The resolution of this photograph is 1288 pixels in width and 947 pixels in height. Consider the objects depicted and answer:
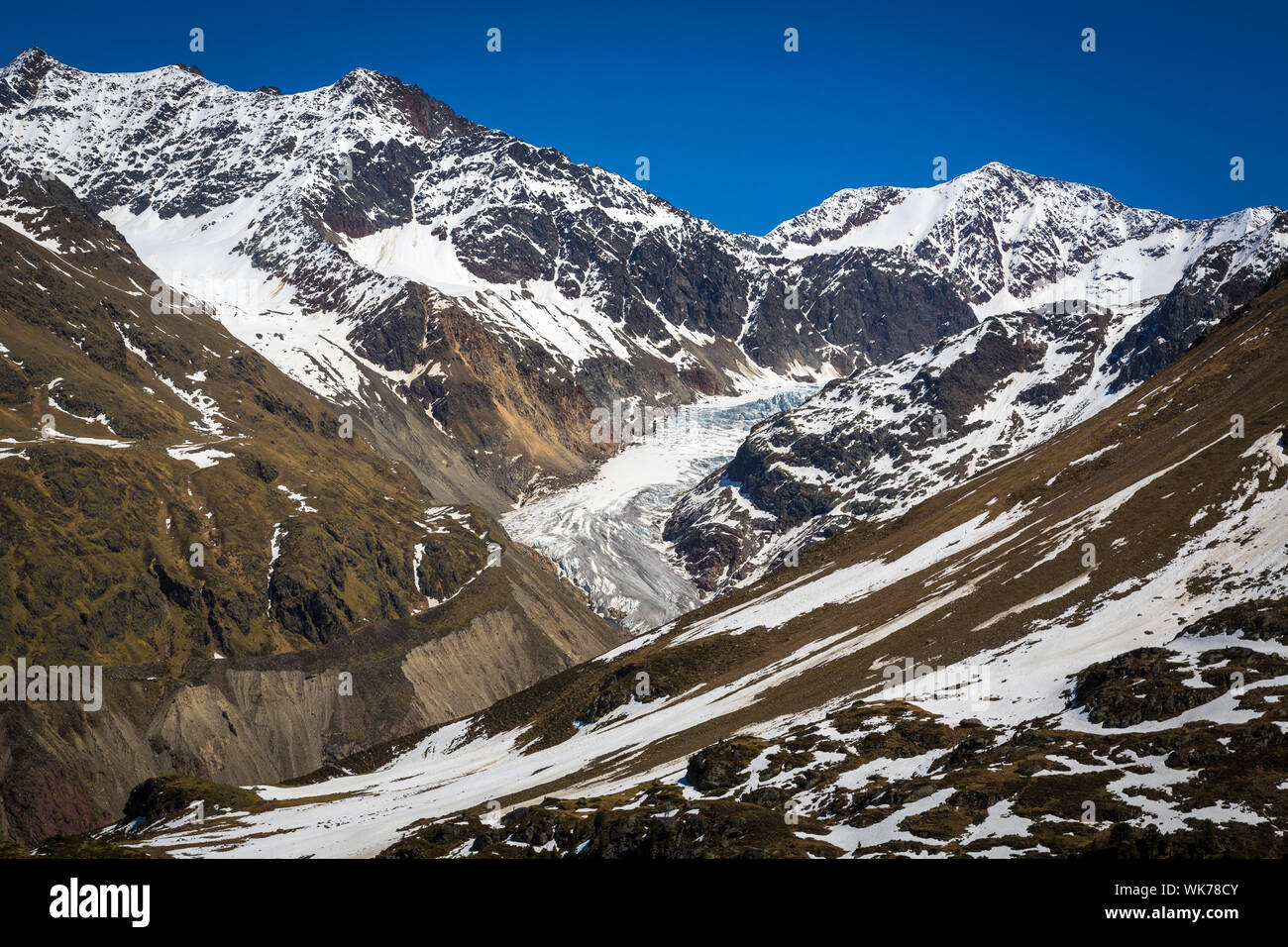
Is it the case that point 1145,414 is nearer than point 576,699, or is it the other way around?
point 576,699

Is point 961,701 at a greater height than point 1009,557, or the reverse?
point 1009,557

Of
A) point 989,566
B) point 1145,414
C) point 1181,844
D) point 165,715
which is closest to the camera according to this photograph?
point 1181,844

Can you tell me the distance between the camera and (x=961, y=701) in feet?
262

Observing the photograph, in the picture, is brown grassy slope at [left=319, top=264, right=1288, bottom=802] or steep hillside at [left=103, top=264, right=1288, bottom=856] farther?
brown grassy slope at [left=319, top=264, right=1288, bottom=802]

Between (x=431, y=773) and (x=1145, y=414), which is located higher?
(x=1145, y=414)

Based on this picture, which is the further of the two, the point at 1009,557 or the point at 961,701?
the point at 1009,557

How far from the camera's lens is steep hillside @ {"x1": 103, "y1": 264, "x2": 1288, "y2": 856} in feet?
176

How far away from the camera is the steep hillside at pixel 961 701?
176ft

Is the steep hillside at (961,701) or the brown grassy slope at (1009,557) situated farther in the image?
the brown grassy slope at (1009,557)

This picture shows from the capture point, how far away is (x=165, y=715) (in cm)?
18462
